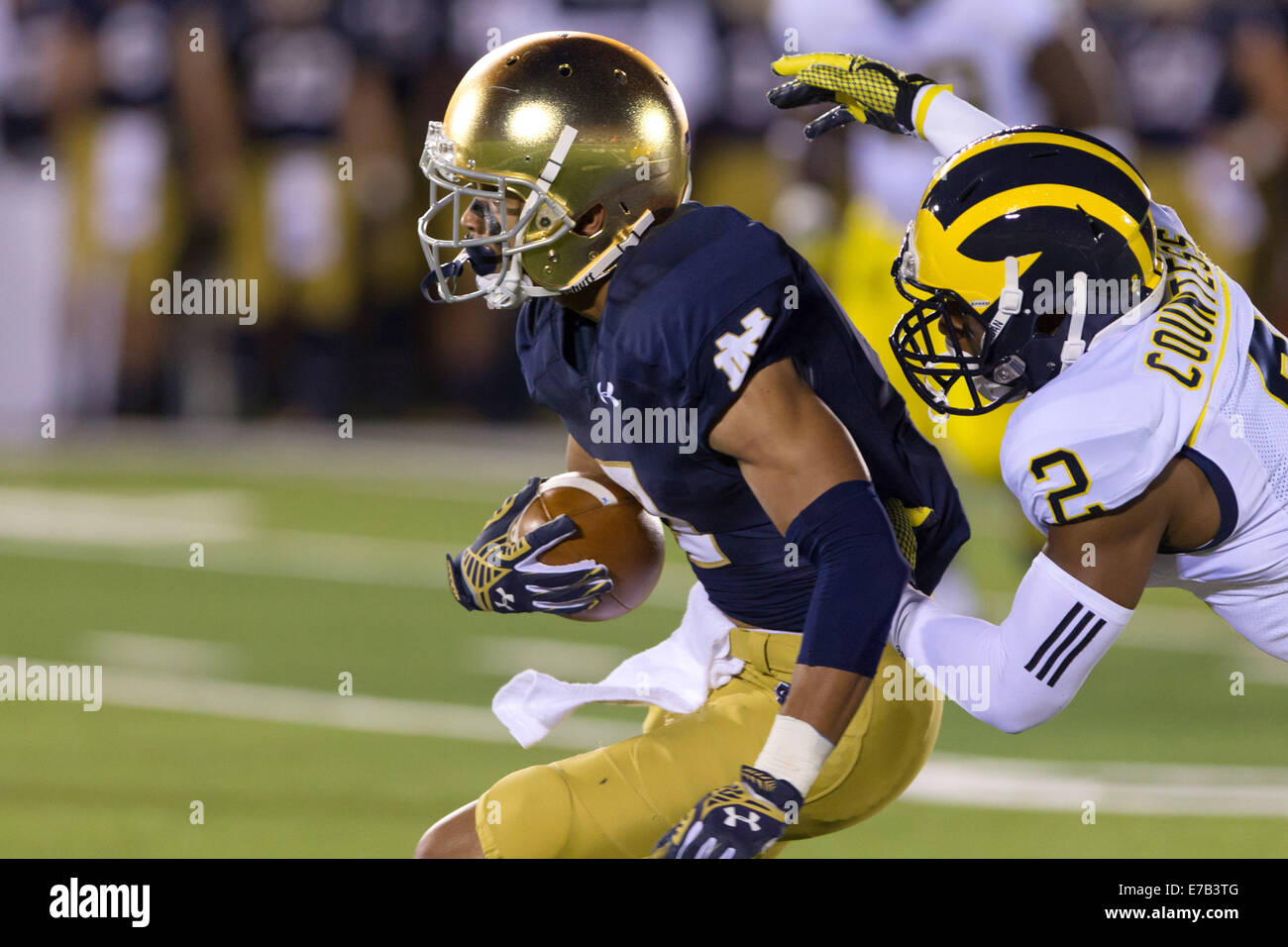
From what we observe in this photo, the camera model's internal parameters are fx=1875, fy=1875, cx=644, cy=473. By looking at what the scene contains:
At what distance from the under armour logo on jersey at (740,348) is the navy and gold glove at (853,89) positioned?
70 centimetres

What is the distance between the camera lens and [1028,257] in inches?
106

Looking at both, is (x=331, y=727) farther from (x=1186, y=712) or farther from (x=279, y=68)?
(x=279, y=68)

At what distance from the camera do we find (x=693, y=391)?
2631 mm

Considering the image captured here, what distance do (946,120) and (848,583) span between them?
3.46ft

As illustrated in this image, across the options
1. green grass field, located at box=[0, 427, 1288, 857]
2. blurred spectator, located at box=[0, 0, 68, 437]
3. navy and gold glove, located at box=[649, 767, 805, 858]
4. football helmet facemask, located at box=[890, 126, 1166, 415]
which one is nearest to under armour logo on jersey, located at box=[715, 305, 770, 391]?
football helmet facemask, located at box=[890, 126, 1166, 415]

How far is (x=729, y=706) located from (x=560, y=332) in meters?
0.64

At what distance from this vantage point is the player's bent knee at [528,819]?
8.87 ft

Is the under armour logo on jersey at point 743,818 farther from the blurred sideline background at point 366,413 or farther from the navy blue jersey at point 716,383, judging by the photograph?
the blurred sideline background at point 366,413

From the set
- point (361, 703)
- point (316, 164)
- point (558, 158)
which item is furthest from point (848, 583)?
point (316, 164)

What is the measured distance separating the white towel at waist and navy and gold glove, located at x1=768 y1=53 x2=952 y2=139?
89 cm

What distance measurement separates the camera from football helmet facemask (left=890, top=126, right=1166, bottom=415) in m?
2.70

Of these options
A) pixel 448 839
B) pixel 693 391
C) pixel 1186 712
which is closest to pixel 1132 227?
pixel 693 391

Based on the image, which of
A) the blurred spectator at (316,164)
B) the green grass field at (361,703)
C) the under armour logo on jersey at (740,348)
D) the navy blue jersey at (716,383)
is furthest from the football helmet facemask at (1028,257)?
the blurred spectator at (316,164)

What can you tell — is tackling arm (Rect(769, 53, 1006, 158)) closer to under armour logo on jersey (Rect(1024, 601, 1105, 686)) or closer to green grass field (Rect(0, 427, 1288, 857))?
under armour logo on jersey (Rect(1024, 601, 1105, 686))
